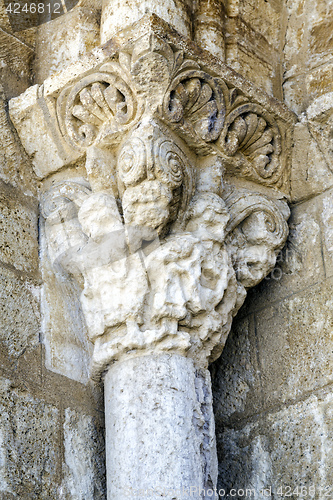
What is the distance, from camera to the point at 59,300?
2764mm

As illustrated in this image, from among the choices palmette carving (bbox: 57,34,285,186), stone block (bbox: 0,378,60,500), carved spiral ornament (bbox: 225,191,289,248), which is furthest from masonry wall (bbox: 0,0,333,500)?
palmette carving (bbox: 57,34,285,186)

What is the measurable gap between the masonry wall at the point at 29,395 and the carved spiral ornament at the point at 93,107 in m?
0.26

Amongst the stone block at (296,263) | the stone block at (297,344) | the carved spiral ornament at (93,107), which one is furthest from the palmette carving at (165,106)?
the stone block at (297,344)

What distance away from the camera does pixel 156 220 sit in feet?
8.39

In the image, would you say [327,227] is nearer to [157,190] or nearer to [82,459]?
[157,190]

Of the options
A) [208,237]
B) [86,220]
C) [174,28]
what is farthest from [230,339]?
[174,28]

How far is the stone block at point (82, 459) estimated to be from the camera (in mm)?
2510

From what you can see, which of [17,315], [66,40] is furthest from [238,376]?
[66,40]

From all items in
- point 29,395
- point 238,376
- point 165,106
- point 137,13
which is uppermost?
point 137,13

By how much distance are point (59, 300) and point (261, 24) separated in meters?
1.36

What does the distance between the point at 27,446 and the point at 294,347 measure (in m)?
0.97

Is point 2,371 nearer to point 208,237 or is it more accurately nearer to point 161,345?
point 161,345

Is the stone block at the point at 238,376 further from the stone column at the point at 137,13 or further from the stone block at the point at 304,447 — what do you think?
the stone column at the point at 137,13

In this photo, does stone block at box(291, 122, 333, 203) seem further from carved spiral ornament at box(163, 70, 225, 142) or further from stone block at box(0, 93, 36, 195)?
stone block at box(0, 93, 36, 195)
